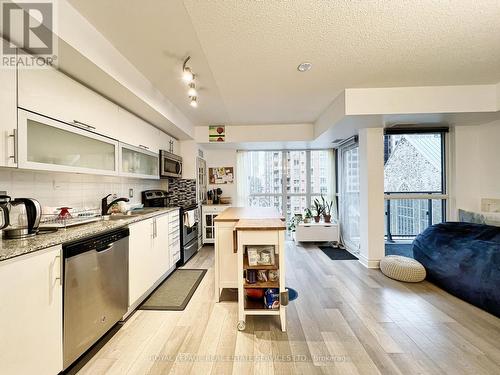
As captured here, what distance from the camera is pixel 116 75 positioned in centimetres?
195

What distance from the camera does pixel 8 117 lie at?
4.46 feet

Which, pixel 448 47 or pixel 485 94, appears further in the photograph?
pixel 485 94

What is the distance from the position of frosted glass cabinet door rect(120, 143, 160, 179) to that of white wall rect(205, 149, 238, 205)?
1832 mm

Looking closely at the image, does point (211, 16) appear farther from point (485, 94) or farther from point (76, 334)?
point (485, 94)

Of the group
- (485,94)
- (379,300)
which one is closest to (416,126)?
(485,94)

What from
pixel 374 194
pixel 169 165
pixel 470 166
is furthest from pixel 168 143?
pixel 470 166

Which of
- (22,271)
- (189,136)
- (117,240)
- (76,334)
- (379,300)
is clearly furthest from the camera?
(189,136)

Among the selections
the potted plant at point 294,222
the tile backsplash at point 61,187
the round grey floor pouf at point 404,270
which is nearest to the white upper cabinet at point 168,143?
the tile backsplash at point 61,187

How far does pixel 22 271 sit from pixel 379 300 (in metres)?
3.00

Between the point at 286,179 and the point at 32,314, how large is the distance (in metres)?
4.66

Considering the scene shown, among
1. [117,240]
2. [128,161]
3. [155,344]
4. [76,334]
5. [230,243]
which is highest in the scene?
[128,161]

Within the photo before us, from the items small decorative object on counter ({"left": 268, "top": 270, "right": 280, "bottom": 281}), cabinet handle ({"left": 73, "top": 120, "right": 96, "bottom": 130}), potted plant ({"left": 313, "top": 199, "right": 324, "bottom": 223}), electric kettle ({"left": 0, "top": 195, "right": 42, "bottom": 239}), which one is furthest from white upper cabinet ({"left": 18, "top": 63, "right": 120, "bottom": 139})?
potted plant ({"left": 313, "top": 199, "right": 324, "bottom": 223})

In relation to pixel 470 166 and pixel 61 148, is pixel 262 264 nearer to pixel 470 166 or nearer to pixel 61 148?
pixel 61 148

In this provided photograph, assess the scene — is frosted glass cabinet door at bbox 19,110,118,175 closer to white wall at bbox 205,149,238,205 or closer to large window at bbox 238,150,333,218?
white wall at bbox 205,149,238,205
